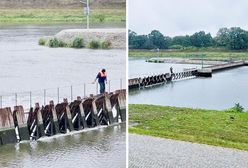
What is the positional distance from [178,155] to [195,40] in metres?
0.93

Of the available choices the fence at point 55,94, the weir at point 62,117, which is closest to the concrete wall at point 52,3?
the fence at point 55,94

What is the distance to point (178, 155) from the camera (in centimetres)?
509

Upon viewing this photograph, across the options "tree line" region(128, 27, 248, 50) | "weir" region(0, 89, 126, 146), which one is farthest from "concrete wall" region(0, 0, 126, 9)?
"weir" region(0, 89, 126, 146)

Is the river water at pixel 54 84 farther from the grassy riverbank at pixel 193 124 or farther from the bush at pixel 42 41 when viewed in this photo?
the grassy riverbank at pixel 193 124

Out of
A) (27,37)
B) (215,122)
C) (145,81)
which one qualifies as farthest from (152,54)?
(27,37)

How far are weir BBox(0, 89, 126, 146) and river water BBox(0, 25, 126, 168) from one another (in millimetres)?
52

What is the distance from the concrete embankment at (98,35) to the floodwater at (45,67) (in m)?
0.04

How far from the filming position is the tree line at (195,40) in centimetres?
499

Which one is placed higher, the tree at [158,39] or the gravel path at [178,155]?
the tree at [158,39]

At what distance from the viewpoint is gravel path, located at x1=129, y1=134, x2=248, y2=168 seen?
16.3ft

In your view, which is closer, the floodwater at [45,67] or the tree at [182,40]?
the floodwater at [45,67]

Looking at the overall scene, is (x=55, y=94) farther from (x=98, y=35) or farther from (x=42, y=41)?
(x=98, y=35)

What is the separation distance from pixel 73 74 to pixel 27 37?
45cm

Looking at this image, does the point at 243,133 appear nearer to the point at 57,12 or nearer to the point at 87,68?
the point at 87,68
